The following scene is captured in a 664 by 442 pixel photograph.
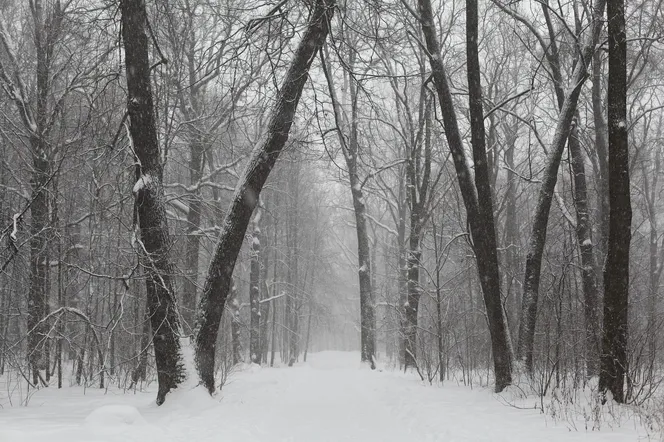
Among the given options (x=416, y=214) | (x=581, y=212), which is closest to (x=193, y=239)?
(x=416, y=214)

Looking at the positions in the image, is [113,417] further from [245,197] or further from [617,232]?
[617,232]

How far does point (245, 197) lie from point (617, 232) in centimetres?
520

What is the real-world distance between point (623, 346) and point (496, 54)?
50.1 feet

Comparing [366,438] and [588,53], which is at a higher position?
[588,53]

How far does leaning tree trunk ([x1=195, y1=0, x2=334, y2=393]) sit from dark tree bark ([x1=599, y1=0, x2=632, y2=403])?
13.1 feet

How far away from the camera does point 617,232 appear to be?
20.2 feet

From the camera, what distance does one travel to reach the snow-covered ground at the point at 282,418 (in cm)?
468

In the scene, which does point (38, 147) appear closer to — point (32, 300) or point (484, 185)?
point (32, 300)

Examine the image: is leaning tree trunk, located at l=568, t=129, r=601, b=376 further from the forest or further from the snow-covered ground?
the snow-covered ground

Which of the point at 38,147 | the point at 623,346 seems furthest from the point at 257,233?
the point at 623,346

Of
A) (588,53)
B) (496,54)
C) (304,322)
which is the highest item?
(496,54)

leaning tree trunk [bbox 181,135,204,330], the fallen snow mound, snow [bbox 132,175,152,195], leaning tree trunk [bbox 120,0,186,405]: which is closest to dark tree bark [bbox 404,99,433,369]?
leaning tree trunk [bbox 181,135,204,330]

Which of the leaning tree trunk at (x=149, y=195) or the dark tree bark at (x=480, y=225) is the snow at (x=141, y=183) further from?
the dark tree bark at (x=480, y=225)

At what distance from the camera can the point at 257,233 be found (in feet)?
63.6
